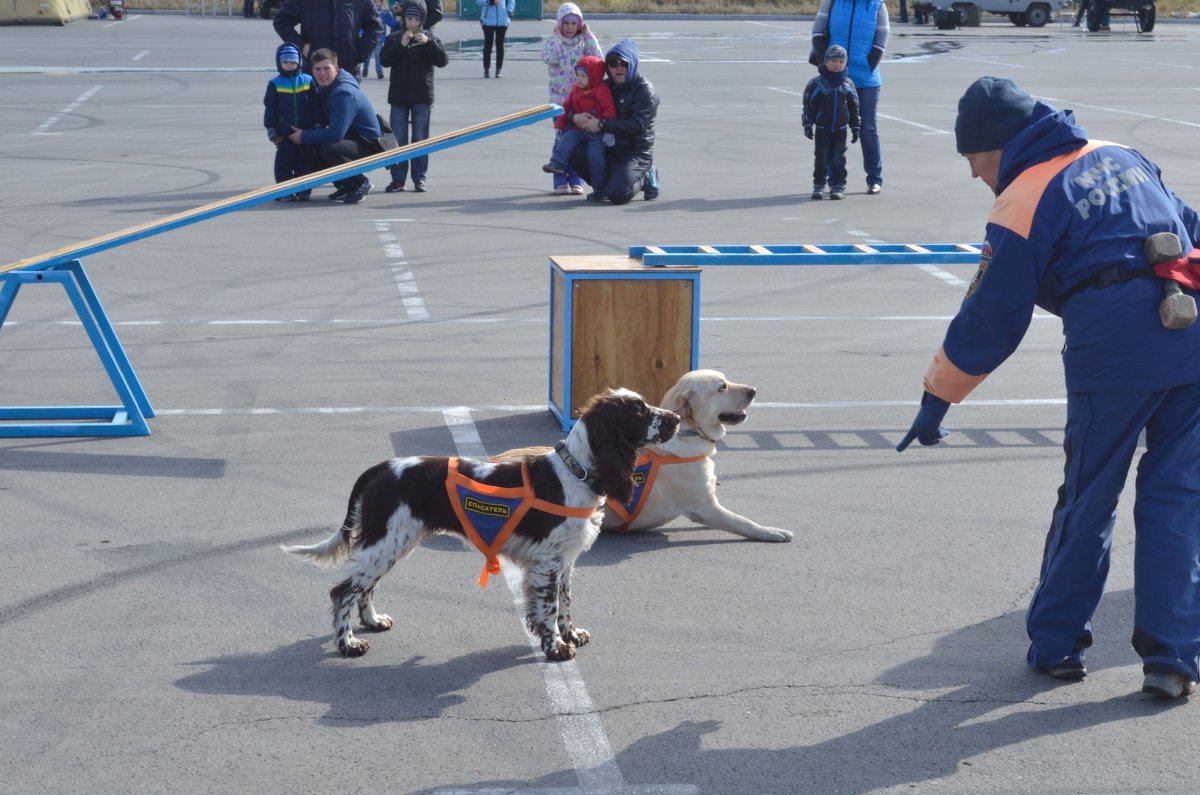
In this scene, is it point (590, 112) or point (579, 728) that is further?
point (590, 112)

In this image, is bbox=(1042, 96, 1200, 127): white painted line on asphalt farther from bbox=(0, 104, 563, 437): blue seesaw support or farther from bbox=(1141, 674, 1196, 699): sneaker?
bbox=(1141, 674, 1196, 699): sneaker

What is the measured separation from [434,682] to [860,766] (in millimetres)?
1567

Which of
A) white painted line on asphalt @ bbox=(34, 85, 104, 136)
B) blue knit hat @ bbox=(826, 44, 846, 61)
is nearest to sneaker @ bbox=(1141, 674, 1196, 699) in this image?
blue knit hat @ bbox=(826, 44, 846, 61)

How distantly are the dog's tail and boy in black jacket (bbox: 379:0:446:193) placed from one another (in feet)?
39.2

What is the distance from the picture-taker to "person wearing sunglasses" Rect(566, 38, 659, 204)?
1611 centimetres

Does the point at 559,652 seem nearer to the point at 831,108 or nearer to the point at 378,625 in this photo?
the point at 378,625

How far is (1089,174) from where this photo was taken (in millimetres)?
4844

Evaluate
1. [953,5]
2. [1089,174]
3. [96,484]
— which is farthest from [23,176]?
[953,5]

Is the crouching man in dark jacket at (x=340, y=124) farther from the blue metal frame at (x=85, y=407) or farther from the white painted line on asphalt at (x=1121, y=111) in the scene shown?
the white painted line on asphalt at (x=1121, y=111)

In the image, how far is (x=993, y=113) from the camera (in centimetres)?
498

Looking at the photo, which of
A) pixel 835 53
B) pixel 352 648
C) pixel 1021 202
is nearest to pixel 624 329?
pixel 352 648

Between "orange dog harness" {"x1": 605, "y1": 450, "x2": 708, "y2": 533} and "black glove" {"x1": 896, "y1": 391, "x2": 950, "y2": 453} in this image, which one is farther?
"orange dog harness" {"x1": 605, "y1": 450, "x2": 708, "y2": 533}

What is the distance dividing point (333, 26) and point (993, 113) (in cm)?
1394

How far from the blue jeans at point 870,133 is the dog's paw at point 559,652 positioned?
41.0ft
